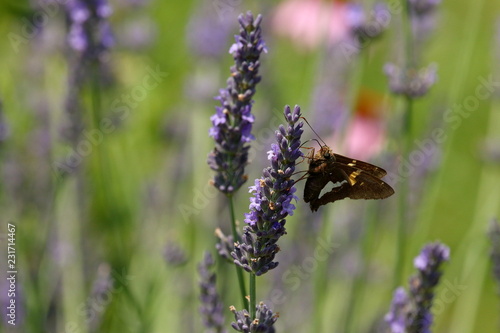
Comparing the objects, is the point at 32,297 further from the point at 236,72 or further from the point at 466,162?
the point at 466,162

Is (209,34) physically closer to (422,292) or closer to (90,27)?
(90,27)

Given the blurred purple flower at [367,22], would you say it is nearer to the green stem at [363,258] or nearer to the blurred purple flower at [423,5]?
the blurred purple flower at [423,5]

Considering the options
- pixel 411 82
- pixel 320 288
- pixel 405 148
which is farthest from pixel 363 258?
pixel 411 82

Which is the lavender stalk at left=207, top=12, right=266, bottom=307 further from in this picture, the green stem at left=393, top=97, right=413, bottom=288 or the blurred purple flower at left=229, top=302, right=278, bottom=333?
the green stem at left=393, top=97, right=413, bottom=288

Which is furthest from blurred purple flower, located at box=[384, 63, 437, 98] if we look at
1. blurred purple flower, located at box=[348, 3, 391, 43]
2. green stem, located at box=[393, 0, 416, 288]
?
blurred purple flower, located at box=[348, 3, 391, 43]

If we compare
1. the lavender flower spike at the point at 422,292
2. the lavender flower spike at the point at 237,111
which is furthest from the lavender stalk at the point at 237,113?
the lavender flower spike at the point at 422,292
